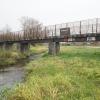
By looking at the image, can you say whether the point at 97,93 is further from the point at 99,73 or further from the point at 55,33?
the point at 55,33

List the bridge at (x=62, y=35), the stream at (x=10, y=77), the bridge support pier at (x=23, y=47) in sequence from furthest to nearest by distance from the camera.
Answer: the bridge support pier at (x=23, y=47) < the bridge at (x=62, y=35) < the stream at (x=10, y=77)

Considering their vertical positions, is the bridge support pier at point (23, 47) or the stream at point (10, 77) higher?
the bridge support pier at point (23, 47)

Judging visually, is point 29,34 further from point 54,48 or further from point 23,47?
point 54,48

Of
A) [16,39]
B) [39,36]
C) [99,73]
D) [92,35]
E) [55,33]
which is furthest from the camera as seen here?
[16,39]

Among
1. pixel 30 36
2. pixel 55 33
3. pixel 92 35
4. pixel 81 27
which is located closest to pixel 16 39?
pixel 30 36

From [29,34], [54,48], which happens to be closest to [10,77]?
[54,48]

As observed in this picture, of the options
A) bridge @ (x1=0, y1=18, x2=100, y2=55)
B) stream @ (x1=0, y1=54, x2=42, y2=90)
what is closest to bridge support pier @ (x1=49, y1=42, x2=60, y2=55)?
bridge @ (x1=0, y1=18, x2=100, y2=55)

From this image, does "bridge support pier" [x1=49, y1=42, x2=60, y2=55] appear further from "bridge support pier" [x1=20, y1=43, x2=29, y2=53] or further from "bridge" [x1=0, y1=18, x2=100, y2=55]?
"bridge support pier" [x1=20, y1=43, x2=29, y2=53]

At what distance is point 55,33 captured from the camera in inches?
1662

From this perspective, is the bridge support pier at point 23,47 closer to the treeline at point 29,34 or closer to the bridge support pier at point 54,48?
the treeline at point 29,34

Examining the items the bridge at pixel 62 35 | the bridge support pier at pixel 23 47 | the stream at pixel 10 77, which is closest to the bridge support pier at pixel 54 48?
the bridge at pixel 62 35

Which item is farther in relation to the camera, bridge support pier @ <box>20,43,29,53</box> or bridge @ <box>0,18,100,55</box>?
bridge support pier @ <box>20,43,29,53</box>

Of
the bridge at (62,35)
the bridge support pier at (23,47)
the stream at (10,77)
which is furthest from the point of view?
the bridge support pier at (23,47)

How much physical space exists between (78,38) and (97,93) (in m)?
24.2
